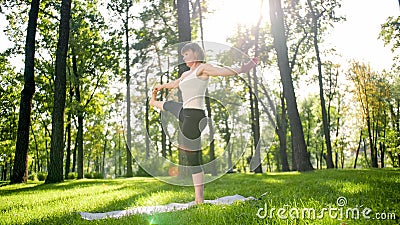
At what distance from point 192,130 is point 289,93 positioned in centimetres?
1070

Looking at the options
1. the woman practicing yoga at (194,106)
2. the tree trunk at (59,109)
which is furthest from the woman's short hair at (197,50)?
the tree trunk at (59,109)

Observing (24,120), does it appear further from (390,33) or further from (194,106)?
(390,33)

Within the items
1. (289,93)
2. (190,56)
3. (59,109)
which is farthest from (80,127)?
(190,56)

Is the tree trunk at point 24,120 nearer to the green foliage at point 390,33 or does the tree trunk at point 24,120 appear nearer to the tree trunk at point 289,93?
the tree trunk at point 289,93

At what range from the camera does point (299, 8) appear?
24.9 metres

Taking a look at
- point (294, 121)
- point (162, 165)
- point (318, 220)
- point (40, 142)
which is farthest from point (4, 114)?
point (318, 220)

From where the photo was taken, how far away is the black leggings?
4781 millimetres

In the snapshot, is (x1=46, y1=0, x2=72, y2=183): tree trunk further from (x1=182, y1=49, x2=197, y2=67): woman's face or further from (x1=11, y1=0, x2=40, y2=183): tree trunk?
(x1=182, y1=49, x2=197, y2=67): woman's face

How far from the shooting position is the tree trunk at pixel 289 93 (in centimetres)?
1423

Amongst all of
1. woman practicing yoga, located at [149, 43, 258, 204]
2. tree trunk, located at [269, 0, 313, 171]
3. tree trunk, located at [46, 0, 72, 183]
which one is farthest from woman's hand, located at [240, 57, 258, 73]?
tree trunk, located at [46, 0, 72, 183]

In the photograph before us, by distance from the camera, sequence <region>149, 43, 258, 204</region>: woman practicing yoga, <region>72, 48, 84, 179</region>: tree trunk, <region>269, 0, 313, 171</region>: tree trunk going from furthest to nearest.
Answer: <region>72, 48, 84, 179</region>: tree trunk → <region>269, 0, 313, 171</region>: tree trunk → <region>149, 43, 258, 204</region>: woman practicing yoga

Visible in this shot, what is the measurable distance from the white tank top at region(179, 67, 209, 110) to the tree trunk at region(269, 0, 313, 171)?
33.7 feet

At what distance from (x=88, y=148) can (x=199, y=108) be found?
151ft

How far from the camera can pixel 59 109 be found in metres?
13.7
